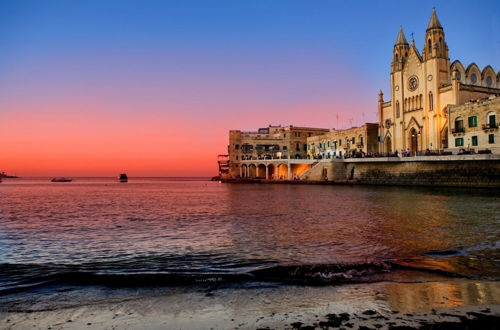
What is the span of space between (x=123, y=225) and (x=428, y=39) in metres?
50.7

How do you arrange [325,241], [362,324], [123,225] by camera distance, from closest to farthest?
[362,324]
[325,241]
[123,225]

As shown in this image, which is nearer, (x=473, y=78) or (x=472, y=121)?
(x=472, y=121)

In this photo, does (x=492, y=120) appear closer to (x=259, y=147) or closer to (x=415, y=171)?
(x=415, y=171)

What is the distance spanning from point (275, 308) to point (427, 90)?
53.8 m

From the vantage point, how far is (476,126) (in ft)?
134

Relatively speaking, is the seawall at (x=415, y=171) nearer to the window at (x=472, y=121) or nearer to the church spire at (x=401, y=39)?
the window at (x=472, y=121)

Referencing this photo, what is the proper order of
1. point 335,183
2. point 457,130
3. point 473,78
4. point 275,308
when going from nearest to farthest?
point 275,308 < point 457,130 < point 473,78 < point 335,183

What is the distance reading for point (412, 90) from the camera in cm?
5566

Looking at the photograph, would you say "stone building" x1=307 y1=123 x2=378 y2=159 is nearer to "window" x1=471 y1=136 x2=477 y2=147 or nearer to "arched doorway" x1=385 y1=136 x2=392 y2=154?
"arched doorway" x1=385 y1=136 x2=392 y2=154

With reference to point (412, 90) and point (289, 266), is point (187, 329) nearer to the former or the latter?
point (289, 266)

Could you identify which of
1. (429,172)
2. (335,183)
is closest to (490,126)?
(429,172)

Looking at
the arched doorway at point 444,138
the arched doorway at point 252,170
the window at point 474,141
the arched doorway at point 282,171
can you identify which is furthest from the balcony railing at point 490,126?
the arched doorway at point 252,170

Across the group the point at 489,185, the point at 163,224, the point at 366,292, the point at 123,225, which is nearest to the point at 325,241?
the point at 366,292

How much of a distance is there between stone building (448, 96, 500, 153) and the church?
440 cm
